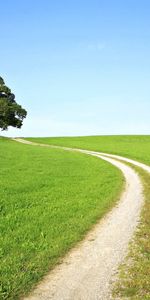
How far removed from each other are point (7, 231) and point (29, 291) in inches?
220

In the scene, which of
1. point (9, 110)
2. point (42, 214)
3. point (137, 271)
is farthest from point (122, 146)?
point (137, 271)

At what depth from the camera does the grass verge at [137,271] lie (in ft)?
32.4

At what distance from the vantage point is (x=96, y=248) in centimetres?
1348

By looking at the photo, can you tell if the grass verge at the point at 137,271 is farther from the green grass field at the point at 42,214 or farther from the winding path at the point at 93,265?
the green grass field at the point at 42,214

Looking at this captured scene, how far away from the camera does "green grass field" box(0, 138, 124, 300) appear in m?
11.6

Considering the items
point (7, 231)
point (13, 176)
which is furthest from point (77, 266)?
point (13, 176)

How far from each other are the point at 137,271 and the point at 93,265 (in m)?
1.33

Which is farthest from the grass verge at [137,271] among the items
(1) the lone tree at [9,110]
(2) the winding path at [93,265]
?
(1) the lone tree at [9,110]

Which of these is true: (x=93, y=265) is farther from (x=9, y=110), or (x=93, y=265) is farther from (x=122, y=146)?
(x=9, y=110)

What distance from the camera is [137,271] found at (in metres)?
11.3

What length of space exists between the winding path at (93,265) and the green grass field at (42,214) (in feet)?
1.27

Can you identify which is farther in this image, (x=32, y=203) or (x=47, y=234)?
(x=32, y=203)

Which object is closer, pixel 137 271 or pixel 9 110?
pixel 137 271

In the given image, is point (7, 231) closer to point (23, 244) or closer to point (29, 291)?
point (23, 244)
